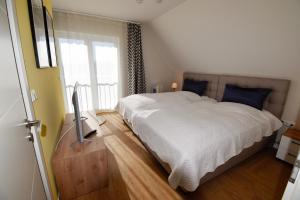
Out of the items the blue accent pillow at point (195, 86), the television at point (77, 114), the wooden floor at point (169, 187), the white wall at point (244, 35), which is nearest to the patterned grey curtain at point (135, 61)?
the white wall at point (244, 35)

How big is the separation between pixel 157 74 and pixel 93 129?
314 cm

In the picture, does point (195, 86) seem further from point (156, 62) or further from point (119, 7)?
point (119, 7)

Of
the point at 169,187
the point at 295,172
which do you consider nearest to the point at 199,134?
the point at 169,187

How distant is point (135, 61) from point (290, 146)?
3572mm

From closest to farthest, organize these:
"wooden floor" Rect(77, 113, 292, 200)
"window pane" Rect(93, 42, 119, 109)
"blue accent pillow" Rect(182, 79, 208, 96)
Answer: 1. "wooden floor" Rect(77, 113, 292, 200)
2. "blue accent pillow" Rect(182, 79, 208, 96)
3. "window pane" Rect(93, 42, 119, 109)

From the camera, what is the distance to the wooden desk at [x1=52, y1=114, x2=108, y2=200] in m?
1.40

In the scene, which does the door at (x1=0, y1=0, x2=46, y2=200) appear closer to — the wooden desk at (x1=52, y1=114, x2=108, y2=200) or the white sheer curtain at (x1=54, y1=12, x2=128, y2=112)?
the wooden desk at (x1=52, y1=114, x2=108, y2=200)


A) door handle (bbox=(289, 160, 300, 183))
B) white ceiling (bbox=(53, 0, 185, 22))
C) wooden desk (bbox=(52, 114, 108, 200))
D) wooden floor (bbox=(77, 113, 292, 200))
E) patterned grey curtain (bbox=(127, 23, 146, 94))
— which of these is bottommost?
wooden floor (bbox=(77, 113, 292, 200))

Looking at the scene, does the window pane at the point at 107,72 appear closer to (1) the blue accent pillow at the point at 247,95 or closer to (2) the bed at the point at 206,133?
(2) the bed at the point at 206,133

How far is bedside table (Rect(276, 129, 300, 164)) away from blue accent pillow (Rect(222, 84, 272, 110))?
1.70 ft

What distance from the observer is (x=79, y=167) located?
146cm

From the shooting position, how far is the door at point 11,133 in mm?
590

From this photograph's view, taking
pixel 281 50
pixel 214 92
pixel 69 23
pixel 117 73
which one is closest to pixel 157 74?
pixel 117 73

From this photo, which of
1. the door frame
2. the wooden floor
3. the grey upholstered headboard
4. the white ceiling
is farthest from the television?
the grey upholstered headboard
